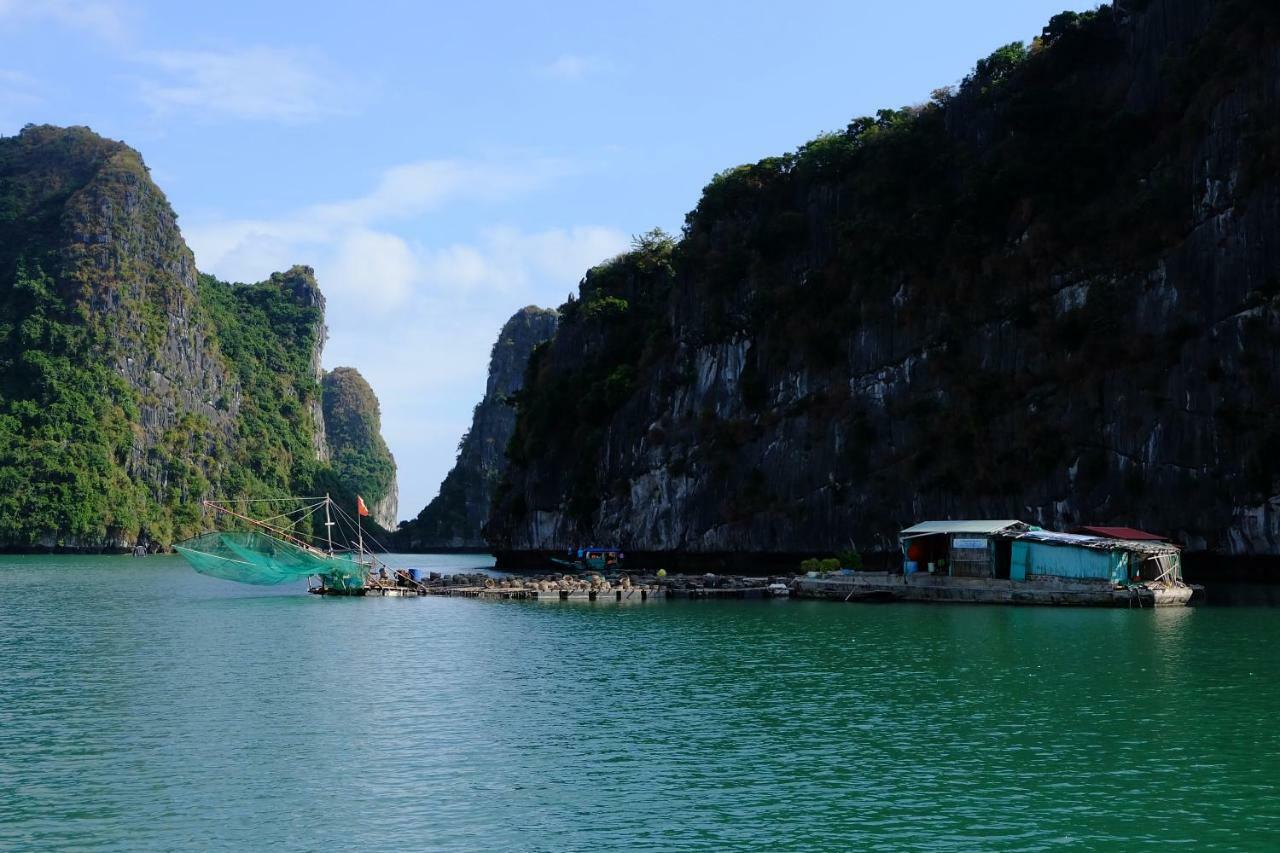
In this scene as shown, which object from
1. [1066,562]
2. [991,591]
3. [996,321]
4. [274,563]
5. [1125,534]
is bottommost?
[991,591]

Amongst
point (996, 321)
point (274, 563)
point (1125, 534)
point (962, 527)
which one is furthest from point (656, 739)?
point (996, 321)

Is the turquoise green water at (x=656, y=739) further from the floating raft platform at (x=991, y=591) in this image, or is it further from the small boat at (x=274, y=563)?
the small boat at (x=274, y=563)

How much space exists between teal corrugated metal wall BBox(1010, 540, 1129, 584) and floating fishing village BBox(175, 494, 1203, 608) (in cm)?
5

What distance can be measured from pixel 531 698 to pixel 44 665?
19530 mm

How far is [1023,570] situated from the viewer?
206 ft

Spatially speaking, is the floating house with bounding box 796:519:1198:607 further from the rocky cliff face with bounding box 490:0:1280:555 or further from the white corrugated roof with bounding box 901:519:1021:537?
the rocky cliff face with bounding box 490:0:1280:555

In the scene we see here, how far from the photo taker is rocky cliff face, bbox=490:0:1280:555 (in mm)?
68750

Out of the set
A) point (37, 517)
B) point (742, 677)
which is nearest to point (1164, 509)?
point (742, 677)

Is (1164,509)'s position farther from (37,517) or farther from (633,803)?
(37,517)

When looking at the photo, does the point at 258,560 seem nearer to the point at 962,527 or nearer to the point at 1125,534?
the point at 962,527

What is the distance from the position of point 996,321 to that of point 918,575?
23664 mm

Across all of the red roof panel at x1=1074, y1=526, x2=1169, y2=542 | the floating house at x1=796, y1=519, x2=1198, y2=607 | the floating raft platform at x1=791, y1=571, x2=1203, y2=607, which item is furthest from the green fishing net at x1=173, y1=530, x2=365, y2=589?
the red roof panel at x1=1074, y1=526, x2=1169, y2=542

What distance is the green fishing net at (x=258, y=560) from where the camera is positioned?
7481 cm

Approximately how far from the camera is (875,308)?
89625mm
